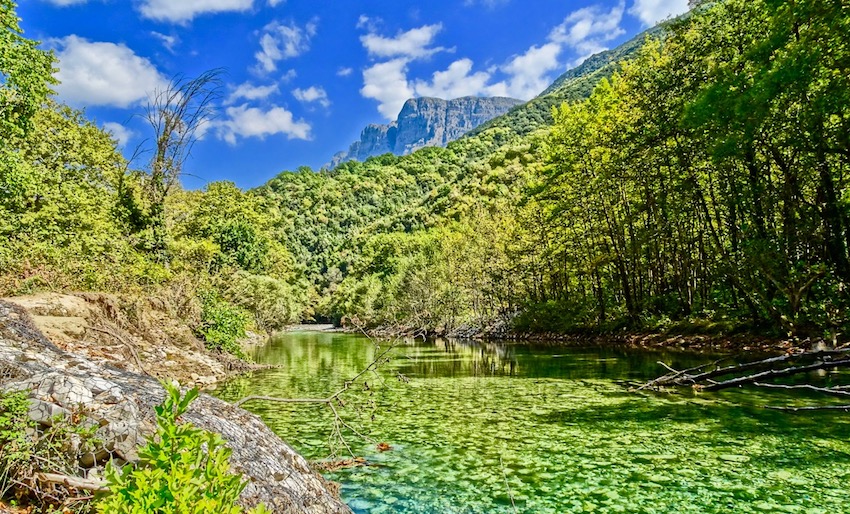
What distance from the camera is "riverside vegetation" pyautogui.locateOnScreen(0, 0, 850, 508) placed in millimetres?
13945

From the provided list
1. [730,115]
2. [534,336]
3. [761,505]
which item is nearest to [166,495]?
[761,505]

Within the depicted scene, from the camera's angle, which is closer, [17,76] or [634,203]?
[17,76]

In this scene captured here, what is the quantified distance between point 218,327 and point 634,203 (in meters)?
22.7

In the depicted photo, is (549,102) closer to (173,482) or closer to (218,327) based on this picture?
(218,327)

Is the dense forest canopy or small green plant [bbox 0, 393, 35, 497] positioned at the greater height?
the dense forest canopy

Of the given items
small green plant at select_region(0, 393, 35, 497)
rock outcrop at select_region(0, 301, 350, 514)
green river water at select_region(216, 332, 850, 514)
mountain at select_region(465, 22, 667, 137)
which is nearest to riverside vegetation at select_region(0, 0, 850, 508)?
green river water at select_region(216, 332, 850, 514)

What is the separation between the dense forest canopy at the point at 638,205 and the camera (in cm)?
1393

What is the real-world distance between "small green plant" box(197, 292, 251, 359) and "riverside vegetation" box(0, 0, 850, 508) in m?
0.09

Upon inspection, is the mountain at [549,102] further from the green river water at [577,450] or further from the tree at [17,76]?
the green river water at [577,450]

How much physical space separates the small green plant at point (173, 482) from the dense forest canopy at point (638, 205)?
794 cm

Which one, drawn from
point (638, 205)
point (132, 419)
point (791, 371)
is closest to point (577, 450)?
point (791, 371)

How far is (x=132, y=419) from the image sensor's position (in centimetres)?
414

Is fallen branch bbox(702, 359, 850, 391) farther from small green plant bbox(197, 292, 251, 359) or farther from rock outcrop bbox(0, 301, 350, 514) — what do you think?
small green plant bbox(197, 292, 251, 359)

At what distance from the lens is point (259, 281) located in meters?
42.5
